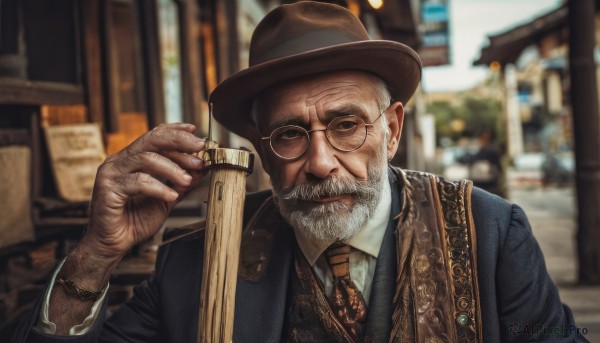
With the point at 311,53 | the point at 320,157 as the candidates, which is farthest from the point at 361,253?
the point at 311,53

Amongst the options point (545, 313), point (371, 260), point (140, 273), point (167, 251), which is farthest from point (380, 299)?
point (140, 273)

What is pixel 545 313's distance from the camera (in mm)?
1812

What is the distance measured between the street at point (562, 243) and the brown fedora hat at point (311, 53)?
111 inches

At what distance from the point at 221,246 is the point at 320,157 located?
474mm

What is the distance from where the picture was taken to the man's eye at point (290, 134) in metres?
1.92

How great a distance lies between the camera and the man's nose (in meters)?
1.84

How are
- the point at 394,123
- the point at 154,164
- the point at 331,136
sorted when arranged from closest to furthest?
the point at 154,164 < the point at 331,136 < the point at 394,123

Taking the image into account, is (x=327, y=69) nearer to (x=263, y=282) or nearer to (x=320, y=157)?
(x=320, y=157)

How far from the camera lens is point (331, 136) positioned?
189 centimetres

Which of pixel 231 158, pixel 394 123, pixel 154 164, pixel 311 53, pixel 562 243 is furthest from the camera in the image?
pixel 562 243

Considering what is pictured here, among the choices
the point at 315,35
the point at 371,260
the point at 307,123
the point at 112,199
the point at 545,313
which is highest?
the point at 315,35

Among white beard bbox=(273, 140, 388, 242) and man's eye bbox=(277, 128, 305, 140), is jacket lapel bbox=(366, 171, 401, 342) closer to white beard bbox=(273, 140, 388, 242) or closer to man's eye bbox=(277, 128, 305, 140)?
white beard bbox=(273, 140, 388, 242)

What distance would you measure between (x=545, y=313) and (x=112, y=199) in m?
1.46

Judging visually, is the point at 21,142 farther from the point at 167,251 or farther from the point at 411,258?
the point at 411,258
